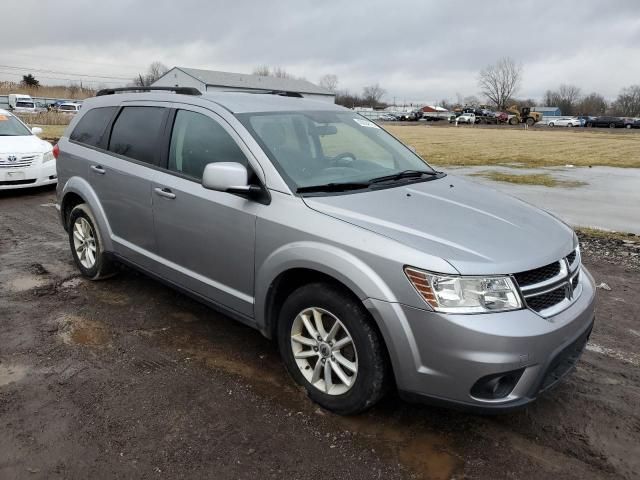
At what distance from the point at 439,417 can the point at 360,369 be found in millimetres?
642

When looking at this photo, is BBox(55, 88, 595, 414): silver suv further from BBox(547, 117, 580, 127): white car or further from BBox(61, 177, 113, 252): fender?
BBox(547, 117, 580, 127): white car

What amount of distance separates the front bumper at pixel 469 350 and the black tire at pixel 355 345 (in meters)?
0.11

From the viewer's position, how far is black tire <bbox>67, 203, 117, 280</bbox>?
191 inches

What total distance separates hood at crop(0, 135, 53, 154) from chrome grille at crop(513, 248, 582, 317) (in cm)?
942

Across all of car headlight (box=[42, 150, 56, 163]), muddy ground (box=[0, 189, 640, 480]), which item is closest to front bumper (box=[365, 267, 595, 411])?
muddy ground (box=[0, 189, 640, 480])

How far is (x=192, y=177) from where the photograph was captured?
379 cm

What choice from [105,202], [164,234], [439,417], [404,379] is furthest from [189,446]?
[105,202]

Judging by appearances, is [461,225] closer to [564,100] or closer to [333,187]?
[333,187]

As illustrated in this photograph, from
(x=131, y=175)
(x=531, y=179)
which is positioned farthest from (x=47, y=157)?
(x=531, y=179)

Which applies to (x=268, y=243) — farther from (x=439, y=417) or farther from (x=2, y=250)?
(x=2, y=250)

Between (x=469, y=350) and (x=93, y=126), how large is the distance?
4.10m

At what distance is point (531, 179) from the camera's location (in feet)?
43.0

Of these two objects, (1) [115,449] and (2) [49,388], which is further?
(2) [49,388]

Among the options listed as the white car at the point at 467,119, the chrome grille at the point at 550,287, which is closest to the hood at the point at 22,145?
the chrome grille at the point at 550,287
